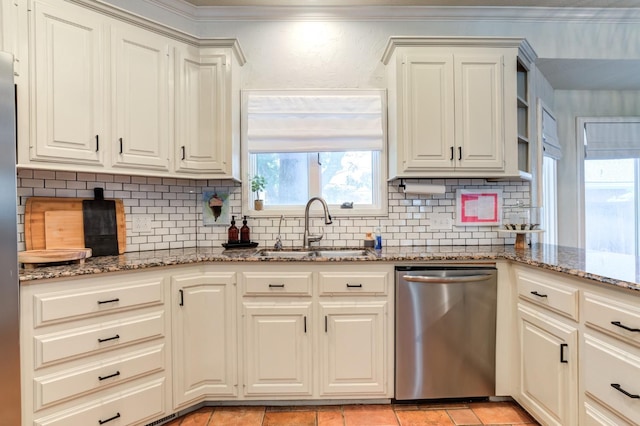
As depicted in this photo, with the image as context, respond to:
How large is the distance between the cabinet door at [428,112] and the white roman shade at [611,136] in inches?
72.2

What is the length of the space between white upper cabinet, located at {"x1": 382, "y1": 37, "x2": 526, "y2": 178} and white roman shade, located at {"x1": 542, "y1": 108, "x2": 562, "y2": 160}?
0.60 meters

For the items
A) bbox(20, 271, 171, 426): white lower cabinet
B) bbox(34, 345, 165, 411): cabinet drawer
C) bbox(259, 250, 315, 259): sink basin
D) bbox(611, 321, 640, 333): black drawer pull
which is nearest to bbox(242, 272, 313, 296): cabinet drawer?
bbox(259, 250, 315, 259): sink basin

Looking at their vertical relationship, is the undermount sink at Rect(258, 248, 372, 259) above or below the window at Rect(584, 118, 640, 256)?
below

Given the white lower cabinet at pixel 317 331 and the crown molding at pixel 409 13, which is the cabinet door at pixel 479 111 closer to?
the crown molding at pixel 409 13

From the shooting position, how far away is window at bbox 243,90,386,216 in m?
2.53

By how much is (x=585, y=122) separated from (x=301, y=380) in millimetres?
3417

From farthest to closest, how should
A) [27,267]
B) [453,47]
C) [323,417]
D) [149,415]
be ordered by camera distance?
[453,47], [323,417], [149,415], [27,267]

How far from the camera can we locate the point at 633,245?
10.2 ft

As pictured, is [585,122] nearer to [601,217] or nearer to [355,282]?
[601,217]

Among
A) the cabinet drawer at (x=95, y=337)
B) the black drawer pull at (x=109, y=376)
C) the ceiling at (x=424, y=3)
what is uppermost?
the ceiling at (x=424, y=3)

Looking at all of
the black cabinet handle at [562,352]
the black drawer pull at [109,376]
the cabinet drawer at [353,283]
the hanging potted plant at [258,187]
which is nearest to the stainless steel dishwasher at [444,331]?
the cabinet drawer at [353,283]

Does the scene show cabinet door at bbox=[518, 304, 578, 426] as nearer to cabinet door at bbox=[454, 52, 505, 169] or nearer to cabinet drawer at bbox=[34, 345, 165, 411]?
cabinet door at bbox=[454, 52, 505, 169]

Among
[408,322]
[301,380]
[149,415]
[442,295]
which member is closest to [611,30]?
[442,295]

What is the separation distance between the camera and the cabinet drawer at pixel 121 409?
1565 millimetres
